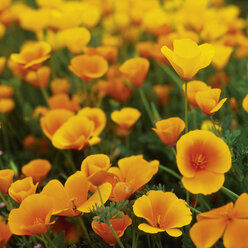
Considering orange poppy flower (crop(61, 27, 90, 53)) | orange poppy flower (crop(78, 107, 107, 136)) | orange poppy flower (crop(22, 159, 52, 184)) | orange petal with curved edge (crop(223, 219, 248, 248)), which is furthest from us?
orange poppy flower (crop(61, 27, 90, 53))

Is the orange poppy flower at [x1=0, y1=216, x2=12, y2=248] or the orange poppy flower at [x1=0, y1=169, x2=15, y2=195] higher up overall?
the orange poppy flower at [x1=0, y1=169, x2=15, y2=195]

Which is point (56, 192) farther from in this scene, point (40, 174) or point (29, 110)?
point (29, 110)

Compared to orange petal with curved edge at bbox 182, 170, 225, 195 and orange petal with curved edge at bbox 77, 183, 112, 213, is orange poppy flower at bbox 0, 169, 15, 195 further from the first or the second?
orange petal with curved edge at bbox 182, 170, 225, 195

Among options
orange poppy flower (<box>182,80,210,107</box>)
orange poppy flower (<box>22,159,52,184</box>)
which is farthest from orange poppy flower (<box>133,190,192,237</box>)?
orange poppy flower (<box>22,159,52,184</box>)

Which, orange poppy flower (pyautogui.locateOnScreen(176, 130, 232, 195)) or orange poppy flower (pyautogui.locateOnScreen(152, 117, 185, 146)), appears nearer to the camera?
orange poppy flower (pyautogui.locateOnScreen(176, 130, 232, 195))

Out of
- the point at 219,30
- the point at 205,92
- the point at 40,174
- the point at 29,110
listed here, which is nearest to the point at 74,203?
the point at 40,174

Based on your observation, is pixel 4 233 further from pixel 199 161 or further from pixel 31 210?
pixel 199 161

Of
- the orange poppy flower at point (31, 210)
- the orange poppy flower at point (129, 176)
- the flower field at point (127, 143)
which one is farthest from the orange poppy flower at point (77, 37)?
the orange poppy flower at point (31, 210)
